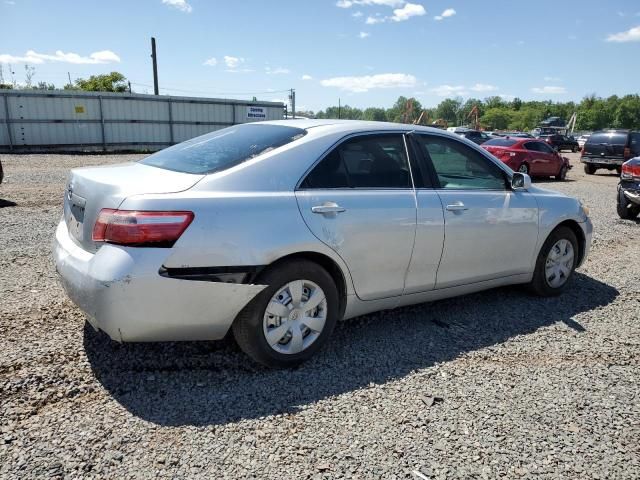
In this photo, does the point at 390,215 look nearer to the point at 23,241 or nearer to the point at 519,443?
the point at 519,443

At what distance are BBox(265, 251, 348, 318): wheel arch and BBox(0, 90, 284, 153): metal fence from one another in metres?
21.8

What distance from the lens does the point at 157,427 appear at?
2.71 m

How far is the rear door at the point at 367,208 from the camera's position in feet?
11.0

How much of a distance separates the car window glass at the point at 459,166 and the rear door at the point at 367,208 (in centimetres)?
30

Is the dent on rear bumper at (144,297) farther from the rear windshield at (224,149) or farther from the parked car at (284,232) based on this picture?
the rear windshield at (224,149)

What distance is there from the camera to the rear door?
3.37m

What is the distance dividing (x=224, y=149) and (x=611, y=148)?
2108 centimetres

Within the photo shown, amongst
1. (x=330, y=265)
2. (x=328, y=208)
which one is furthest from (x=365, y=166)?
(x=330, y=265)

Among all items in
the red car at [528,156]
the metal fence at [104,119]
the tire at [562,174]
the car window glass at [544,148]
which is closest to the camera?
the red car at [528,156]

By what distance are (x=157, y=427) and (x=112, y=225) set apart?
1.11 meters

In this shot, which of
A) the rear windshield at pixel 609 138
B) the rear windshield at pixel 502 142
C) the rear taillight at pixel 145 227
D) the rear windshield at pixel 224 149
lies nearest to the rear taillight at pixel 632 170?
the rear windshield at pixel 224 149

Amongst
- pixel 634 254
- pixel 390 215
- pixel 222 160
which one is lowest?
pixel 634 254

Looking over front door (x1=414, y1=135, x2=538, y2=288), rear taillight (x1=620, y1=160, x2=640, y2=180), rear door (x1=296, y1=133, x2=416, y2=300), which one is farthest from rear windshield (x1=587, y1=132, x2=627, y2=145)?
rear door (x1=296, y1=133, x2=416, y2=300)

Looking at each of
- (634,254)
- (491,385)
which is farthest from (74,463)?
(634,254)
